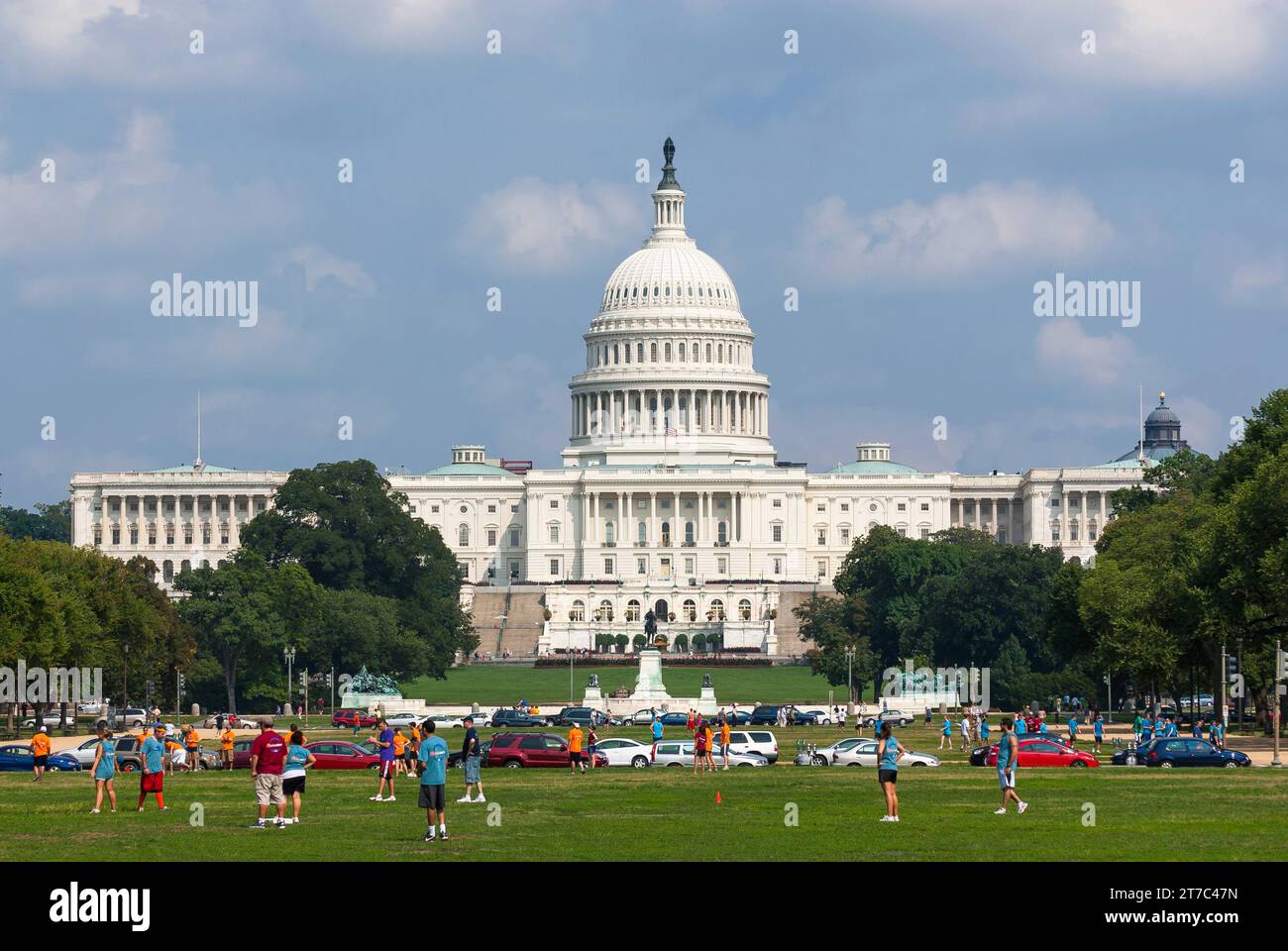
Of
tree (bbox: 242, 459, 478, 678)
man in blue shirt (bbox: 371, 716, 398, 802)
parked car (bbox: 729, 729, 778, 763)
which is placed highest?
tree (bbox: 242, 459, 478, 678)

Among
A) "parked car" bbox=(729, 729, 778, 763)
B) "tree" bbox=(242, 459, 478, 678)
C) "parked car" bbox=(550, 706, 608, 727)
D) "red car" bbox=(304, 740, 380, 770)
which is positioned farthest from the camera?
"tree" bbox=(242, 459, 478, 678)

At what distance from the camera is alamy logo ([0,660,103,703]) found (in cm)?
8738

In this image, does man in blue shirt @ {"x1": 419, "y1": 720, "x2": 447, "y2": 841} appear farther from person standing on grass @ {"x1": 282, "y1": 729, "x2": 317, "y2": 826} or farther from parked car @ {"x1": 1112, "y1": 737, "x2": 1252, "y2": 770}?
parked car @ {"x1": 1112, "y1": 737, "x2": 1252, "y2": 770}

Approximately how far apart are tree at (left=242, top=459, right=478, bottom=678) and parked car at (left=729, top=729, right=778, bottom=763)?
7014 cm

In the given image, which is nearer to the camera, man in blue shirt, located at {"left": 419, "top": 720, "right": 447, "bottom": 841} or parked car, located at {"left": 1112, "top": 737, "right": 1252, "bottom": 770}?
man in blue shirt, located at {"left": 419, "top": 720, "right": 447, "bottom": 841}

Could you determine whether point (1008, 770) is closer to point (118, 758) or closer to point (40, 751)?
point (40, 751)

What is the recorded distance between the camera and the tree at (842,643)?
126 metres

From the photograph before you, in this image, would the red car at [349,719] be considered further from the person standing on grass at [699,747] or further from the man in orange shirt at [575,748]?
the person standing on grass at [699,747]

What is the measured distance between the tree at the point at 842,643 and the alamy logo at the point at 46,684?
36.5 m

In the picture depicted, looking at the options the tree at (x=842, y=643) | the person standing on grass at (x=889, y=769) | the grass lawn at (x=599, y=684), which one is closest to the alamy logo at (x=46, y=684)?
the grass lawn at (x=599, y=684)

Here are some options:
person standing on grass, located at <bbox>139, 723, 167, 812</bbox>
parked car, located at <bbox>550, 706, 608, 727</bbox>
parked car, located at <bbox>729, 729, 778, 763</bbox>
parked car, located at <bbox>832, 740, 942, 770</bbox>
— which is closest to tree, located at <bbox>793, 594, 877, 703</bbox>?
parked car, located at <bbox>550, 706, 608, 727</bbox>
